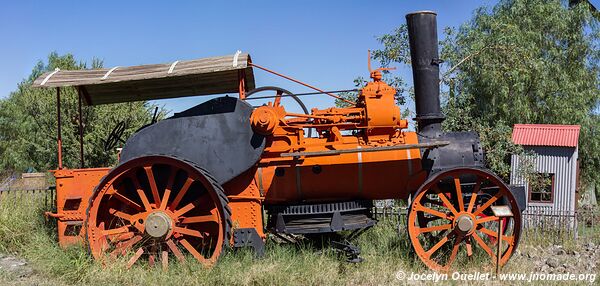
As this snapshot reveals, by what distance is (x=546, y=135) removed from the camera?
1973cm

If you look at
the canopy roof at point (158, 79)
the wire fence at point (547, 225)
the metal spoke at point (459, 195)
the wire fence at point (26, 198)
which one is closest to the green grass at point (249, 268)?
the metal spoke at point (459, 195)

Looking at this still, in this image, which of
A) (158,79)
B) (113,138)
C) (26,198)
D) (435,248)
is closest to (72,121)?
(26,198)

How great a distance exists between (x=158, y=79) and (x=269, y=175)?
6.75 feet

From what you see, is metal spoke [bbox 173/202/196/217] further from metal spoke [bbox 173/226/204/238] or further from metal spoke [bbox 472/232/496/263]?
metal spoke [bbox 472/232/496/263]

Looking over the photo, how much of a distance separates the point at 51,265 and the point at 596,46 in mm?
24413

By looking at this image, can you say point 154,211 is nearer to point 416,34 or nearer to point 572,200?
point 416,34

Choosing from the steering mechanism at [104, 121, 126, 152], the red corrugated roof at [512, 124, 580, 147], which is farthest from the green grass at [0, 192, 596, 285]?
the red corrugated roof at [512, 124, 580, 147]

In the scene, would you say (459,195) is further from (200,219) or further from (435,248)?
(200,219)

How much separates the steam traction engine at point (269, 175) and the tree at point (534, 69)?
9.64 meters

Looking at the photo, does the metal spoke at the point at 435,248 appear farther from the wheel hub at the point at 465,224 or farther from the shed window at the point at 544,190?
the shed window at the point at 544,190

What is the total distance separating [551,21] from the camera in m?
23.8

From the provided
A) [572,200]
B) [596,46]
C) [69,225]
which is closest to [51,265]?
[69,225]

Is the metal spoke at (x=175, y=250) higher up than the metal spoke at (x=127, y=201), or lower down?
lower down

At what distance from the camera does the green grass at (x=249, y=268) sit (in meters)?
6.46
